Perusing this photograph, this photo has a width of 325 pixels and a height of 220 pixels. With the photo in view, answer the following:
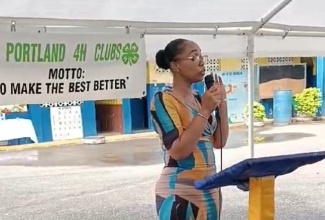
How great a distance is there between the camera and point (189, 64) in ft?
7.54

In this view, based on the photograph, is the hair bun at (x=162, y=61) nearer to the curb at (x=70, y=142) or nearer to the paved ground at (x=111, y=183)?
the paved ground at (x=111, y=183)

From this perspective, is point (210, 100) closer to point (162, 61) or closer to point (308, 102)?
point (162, 61)

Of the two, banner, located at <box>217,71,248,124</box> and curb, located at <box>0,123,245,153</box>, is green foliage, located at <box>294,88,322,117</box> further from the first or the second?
curb, located at <box>0,123,245,153</box>

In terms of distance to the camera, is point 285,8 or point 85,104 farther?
point 85,104

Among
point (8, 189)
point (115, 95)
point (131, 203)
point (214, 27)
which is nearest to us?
point (115, 95)

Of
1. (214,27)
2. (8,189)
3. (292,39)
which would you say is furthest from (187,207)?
(8,189)

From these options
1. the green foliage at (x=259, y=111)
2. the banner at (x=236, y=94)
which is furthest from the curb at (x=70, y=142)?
the green foliage at (x=259, y=111)

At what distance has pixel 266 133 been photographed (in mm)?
12234

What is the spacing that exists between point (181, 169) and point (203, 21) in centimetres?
139

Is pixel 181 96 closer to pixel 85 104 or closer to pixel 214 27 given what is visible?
pixel 214 27

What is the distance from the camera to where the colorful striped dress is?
226 cm

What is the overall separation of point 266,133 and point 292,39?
27.8 feet

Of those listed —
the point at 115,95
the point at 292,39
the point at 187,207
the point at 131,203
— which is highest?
the point at 292,39

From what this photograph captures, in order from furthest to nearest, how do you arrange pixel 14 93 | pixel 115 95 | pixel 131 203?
1. pixel 131 203
2. pixel 115 95
3. pixel 14 93
